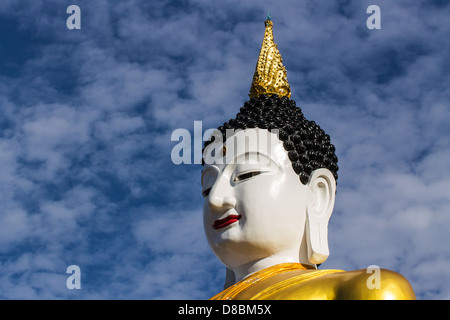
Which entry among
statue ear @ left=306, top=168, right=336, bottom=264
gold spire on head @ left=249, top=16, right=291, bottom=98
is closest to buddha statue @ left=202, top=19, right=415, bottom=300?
statue ear @ left=306, top=168, right=336, bottom=264

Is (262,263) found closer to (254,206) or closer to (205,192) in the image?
(254,206)

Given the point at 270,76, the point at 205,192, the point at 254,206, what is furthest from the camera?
the point at 270,76

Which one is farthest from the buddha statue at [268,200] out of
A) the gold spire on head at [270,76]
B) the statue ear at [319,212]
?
the gold spire on head at [270,76]

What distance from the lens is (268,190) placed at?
773 cm

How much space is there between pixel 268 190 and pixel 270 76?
2.14 metres

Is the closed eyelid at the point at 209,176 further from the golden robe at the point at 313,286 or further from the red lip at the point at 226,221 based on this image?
the golden robe at the point at 313,286

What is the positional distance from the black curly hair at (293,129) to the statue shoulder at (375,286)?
2.10 m

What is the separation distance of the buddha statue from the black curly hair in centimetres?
1

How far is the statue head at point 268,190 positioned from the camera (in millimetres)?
7680

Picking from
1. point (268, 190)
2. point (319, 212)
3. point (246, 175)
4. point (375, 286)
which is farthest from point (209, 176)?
point (375, 286)

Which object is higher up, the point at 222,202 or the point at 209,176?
the point at 209,176

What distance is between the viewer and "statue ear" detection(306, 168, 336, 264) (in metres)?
7.92

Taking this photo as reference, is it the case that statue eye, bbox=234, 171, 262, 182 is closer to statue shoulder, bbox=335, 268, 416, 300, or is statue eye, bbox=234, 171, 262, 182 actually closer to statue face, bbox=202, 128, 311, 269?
statue face, bbox=202, 128, 311, 269
